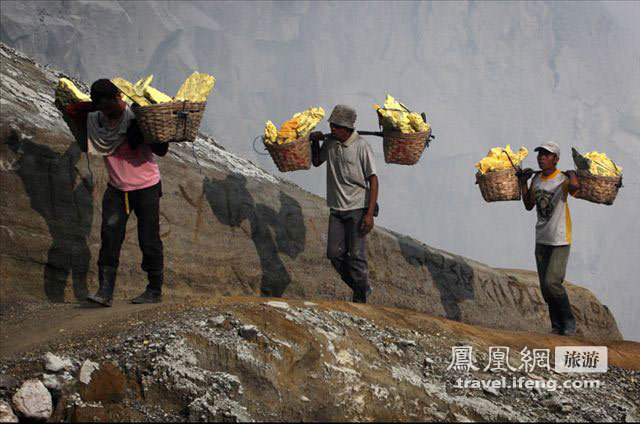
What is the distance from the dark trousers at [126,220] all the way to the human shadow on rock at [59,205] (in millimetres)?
860

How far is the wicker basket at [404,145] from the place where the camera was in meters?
7.51

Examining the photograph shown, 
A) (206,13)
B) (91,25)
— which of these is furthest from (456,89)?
(91,25)

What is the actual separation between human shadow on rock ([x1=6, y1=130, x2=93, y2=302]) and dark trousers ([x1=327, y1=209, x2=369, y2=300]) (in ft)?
6.85

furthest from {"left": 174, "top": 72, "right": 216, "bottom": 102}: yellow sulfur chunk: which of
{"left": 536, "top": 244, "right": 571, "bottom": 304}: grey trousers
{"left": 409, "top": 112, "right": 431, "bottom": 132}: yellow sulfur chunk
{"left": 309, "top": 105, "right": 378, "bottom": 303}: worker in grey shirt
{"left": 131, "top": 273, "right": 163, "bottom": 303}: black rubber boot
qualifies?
{"left": 536, "top": 244, "right": 571, "bottom": 304}: grey trousers

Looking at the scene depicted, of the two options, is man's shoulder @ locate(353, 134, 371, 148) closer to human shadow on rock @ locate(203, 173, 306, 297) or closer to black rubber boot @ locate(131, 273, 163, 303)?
human shadow on rock @ locate(203, 173, 306, 297)

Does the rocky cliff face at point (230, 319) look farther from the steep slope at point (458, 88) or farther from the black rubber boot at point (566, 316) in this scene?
the steep slope at point (458, 88)

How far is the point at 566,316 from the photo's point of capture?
8070 millimetres

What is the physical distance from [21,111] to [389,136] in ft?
10.7

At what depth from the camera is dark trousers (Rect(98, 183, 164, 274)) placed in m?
6.10

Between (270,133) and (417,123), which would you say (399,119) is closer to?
(417,123)

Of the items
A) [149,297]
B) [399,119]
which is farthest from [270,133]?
[149,297]

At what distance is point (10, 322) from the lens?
5859mm

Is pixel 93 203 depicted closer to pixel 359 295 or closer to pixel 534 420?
pixel 359 295

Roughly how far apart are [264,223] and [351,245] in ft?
5.50
